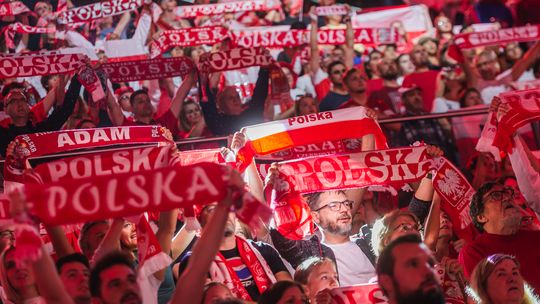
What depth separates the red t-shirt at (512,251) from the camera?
5.59m

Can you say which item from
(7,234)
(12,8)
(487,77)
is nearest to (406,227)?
(7,234)

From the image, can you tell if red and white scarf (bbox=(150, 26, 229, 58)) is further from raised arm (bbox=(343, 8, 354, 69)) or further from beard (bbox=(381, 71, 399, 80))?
beard (bbox=(381, 71, 399, 80))

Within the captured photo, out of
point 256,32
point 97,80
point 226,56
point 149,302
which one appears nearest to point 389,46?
point 256,32

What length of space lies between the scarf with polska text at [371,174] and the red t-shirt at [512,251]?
366 millimetres

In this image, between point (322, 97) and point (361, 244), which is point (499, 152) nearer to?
point (361, 244)

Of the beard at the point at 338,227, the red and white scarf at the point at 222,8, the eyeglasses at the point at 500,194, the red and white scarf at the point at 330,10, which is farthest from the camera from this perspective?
the red and white scarf at the point at 222,8

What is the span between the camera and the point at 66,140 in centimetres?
607

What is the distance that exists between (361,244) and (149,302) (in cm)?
173

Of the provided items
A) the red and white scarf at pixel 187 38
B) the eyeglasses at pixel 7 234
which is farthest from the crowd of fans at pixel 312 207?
the red and white scarf at pixel 187 38

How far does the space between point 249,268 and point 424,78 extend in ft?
16.2

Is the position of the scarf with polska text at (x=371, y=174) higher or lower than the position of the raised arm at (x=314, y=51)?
lower

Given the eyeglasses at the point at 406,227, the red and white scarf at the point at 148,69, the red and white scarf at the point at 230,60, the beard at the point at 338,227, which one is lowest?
the eyeglasses at the point at 406,227

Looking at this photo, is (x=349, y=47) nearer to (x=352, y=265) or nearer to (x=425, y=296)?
(x=352, y=265)

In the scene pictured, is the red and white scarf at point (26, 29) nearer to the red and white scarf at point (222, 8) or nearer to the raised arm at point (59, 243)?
the red and white scarf at point (222, 8)
